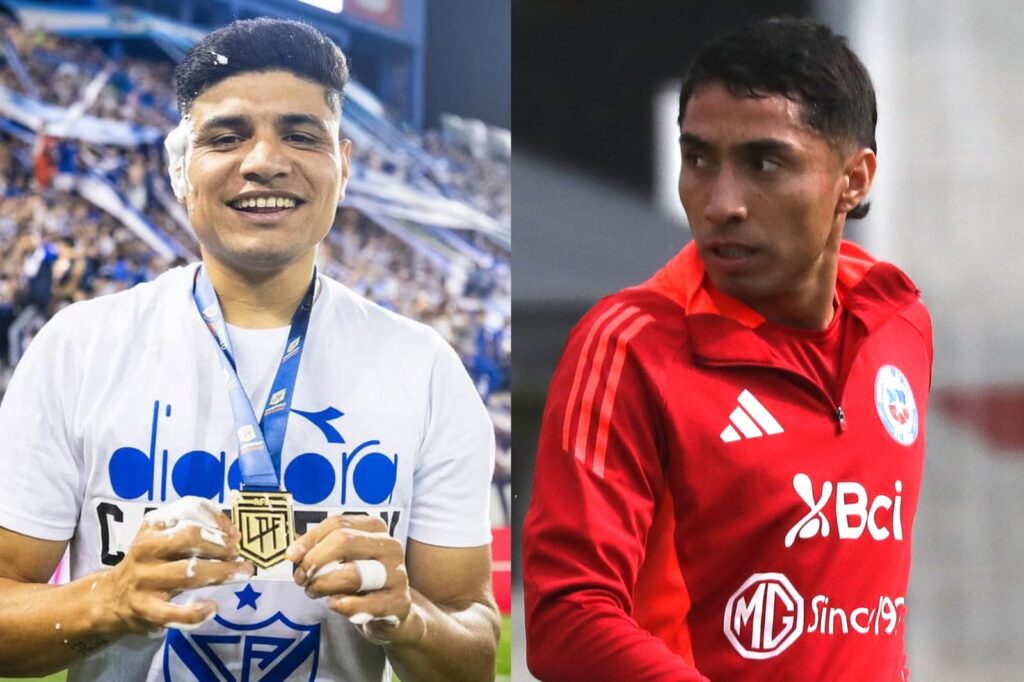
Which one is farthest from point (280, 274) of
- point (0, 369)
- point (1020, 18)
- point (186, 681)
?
point (1020, 18)

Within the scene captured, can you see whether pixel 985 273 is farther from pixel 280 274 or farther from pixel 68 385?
pixel 68 385

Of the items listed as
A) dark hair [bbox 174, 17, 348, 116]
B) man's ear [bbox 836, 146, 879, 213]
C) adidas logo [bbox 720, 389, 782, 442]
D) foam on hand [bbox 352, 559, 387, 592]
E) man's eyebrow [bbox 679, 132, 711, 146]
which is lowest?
foam on hand [bbox 352, 559, 387, 592]

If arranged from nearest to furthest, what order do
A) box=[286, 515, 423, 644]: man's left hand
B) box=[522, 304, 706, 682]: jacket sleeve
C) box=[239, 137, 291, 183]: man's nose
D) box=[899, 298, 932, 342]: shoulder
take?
box=[522, 304, 706, 682]: jacket sleeve → box=[286, 515, 423, 644]: man's left hand → box=[239, 137, 291, 183]: man's nose → box=[899, 298, 932, 342]: shoulder

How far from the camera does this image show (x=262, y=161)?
6.14 ft

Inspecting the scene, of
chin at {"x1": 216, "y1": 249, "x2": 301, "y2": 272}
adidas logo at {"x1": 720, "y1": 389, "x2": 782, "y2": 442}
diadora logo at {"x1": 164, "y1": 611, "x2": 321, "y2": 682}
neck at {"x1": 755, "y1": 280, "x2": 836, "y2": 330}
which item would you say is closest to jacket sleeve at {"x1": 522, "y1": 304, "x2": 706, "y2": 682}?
adidas logo at {"x1": 720, "y1": 389, "x2": 782, "y2": 442}

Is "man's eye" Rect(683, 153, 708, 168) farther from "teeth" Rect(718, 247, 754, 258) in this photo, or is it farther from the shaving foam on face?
the shaving foam on face

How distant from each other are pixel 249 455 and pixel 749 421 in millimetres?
710

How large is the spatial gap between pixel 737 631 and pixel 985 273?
102cm

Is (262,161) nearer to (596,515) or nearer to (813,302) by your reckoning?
(596,515)

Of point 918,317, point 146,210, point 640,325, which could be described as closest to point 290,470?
point 146,210

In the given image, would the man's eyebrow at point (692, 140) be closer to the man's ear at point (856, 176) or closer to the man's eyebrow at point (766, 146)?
the man's eyebrow at point (766, 146)

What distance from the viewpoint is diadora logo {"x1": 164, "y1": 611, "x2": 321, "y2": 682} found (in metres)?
1.83

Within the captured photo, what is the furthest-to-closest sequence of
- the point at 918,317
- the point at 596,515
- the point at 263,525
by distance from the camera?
the point at 918,317, the point at 263,525, the point at 596,515

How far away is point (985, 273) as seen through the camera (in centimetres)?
245
